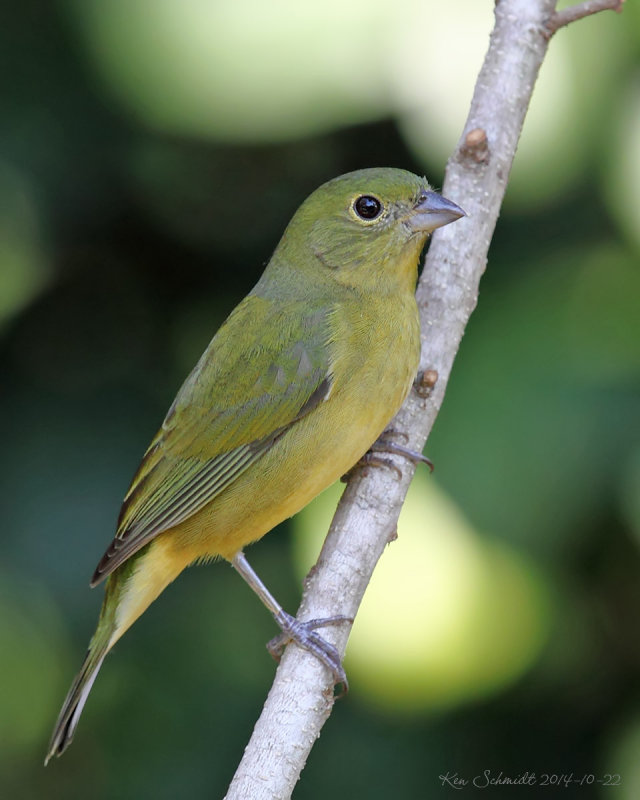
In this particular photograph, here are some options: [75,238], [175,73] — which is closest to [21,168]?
[75,238]

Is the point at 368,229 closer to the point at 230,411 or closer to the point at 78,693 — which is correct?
the point at 230,411

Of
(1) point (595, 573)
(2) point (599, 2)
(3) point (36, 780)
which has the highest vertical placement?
(2) point (599, 2)

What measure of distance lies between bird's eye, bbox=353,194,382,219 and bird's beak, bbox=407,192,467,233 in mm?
128

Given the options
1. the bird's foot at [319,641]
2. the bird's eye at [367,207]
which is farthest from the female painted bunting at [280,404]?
the bird's foot at [319,641]

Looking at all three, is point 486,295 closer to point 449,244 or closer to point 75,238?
point 449,244

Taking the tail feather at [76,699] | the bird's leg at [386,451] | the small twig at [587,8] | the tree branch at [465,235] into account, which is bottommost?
the tail feather at [76,699]

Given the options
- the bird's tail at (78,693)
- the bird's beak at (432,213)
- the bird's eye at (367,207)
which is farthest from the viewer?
the bird's eye at (367,207)

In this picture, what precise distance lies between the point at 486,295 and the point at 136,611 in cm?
153

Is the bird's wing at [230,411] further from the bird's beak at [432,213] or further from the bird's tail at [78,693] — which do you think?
the bird's beak at [432,213]

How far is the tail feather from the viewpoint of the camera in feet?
11.3

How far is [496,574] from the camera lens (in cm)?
353

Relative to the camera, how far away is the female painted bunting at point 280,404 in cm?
331

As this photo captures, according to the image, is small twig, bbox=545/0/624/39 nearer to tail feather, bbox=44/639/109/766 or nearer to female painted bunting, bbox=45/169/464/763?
female painted bunting, bbox=45/169/464/763

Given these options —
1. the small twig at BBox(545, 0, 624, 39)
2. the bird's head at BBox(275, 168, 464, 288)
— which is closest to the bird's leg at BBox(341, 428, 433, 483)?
the bird's head at BBox(275, 168, 464, 288)
